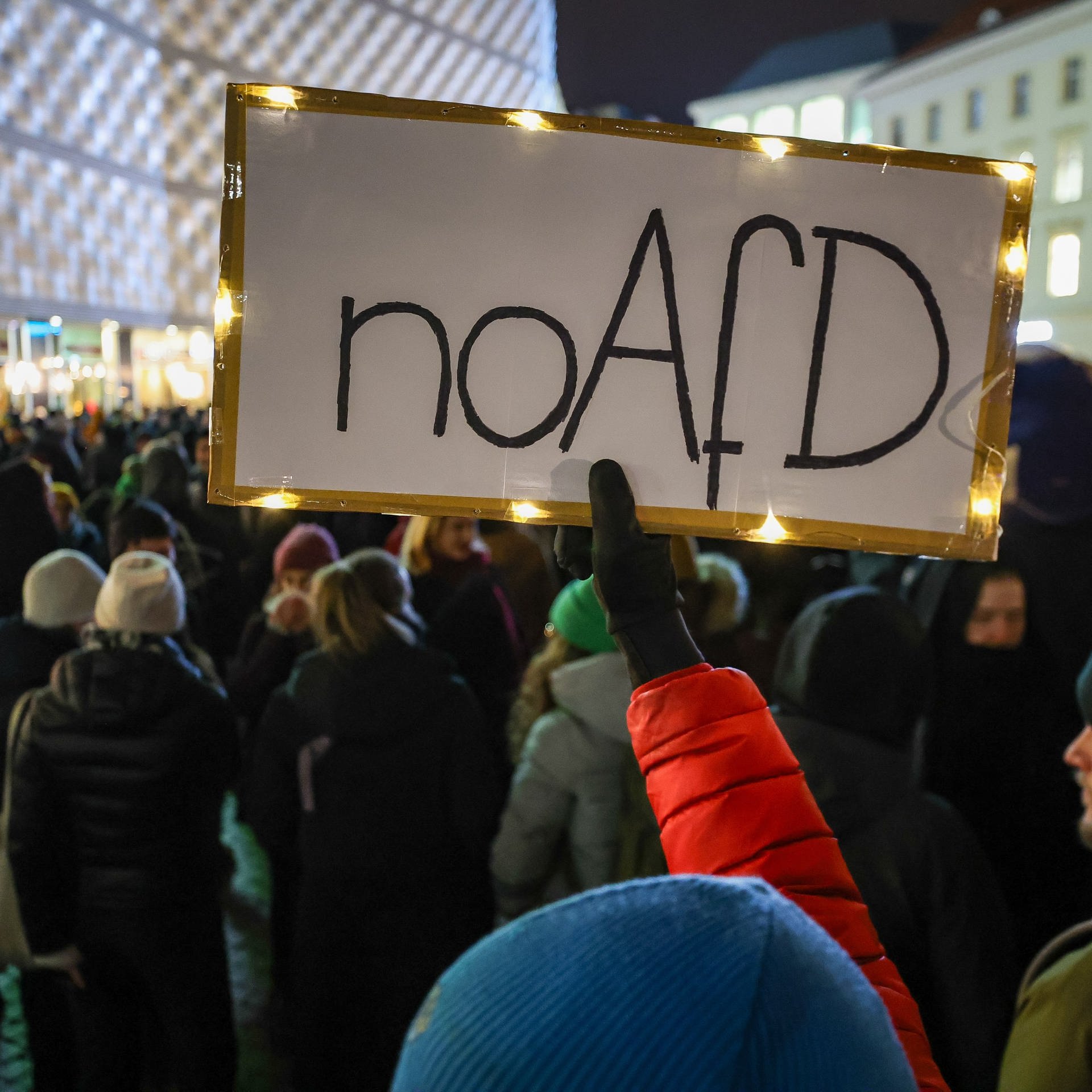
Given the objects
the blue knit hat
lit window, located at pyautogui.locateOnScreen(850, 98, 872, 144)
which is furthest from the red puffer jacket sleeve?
lit window, located at pyautogui.locateOnScreen(850, 98, 872, 144)

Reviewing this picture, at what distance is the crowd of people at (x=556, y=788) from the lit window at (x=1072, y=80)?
30.8 m

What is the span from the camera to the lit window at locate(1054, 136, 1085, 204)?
28.9m

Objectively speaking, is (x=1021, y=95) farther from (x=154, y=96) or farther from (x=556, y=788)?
(x=556, y=788)

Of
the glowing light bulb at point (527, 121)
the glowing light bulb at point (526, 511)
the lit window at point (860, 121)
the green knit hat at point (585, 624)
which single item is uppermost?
the lit window at point (860, 121)

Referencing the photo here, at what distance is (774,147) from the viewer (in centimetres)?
137

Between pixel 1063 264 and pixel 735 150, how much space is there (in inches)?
1299

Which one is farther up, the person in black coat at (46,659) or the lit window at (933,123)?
the lit window at (933,123)

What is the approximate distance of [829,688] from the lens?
1977mm

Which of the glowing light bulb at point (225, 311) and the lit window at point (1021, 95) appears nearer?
the glowing light bulb at point (225, 311)

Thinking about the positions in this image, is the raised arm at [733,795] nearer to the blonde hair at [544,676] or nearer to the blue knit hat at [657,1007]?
the blue knit hat at [657,1007]

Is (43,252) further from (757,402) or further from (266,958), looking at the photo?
(757,402)

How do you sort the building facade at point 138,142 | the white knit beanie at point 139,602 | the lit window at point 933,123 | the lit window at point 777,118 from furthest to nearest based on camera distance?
1. the lit window at point 777,118
2. the lit window at point 933,123
3. the building facade at point 138,142
4. the white knit beanie at point 139,602

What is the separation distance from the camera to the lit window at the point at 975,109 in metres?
31.0

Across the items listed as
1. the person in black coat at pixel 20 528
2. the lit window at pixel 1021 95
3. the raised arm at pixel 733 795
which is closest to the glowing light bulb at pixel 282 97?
the raised arm at pixel 733 795
